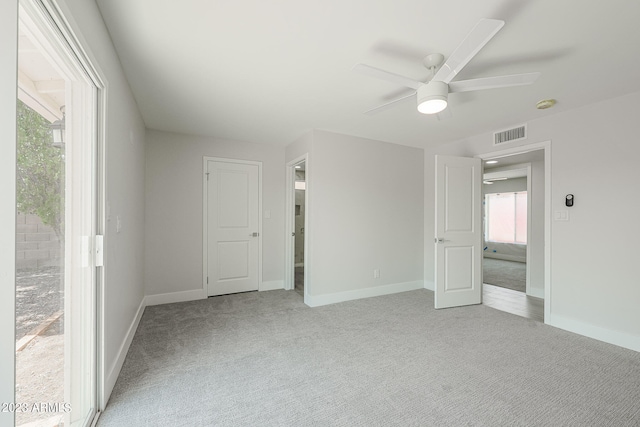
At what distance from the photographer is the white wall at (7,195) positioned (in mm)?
746

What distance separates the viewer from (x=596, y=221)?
2730 mm

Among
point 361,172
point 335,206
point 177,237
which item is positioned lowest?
point 177,237

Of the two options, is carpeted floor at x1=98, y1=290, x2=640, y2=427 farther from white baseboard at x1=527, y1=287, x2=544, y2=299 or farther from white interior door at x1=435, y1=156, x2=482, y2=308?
white baseboard at x1=527, y1=287, x2=544, y2=299

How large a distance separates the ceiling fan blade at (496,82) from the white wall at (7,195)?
2.13 m

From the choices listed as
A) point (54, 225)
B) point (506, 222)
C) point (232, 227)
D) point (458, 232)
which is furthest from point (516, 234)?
point (54, 225)

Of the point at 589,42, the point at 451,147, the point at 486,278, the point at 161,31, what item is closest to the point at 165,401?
the point at 161,31

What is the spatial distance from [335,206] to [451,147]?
2.07 metres

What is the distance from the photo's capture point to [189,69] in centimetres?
212

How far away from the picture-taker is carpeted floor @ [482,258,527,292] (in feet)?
15.8

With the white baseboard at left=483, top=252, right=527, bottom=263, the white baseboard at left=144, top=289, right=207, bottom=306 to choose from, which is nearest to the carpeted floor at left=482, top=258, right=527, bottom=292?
the white baseboard at left=483, top=252, right=527, bottom=263

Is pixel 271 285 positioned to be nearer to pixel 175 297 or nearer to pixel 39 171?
pixel 175 297

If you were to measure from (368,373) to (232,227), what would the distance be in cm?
285

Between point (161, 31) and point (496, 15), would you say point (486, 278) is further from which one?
point (161, 31)

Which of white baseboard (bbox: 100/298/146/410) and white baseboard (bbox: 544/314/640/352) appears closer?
white baseboard (bbox: 100/298/146/410)
